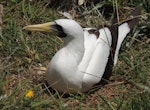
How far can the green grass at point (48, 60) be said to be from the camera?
3.98 m

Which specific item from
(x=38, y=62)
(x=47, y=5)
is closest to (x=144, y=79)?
(x=38, y=62)

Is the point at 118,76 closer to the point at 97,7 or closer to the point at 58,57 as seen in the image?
the point at 58,57

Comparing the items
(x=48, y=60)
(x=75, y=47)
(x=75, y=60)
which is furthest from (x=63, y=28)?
(x=48, y=60)

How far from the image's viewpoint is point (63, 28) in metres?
4.09

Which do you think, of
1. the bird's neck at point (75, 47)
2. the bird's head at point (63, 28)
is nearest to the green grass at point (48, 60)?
the bird's neck at point (75, 47)

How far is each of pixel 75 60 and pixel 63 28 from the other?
0.31m

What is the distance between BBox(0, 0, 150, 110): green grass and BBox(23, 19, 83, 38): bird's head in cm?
49

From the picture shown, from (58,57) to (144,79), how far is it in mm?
919

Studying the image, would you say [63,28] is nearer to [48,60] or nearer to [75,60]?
[75,60]

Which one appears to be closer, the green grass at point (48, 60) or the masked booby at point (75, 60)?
the green grass at point (48, 60)

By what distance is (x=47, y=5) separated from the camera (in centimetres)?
554

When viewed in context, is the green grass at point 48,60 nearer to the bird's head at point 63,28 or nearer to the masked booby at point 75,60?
the masked booby at point 75,60

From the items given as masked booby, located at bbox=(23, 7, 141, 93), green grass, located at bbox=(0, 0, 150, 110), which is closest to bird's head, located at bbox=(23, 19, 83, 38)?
masked booby, located at bbox=(23, 7, 141, 93)

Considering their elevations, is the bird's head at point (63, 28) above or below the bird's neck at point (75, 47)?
above
